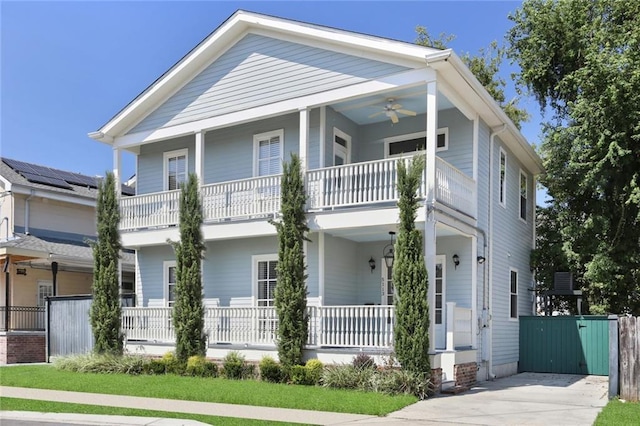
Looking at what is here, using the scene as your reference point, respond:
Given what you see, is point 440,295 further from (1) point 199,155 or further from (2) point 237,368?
(1) point 199,155

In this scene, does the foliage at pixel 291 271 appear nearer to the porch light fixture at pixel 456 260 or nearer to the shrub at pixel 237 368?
the shrub at pixel 237 368

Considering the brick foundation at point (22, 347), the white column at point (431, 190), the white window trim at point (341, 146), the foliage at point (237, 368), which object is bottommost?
the brick foundation at point (22, 347)

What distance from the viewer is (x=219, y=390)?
1193 cm

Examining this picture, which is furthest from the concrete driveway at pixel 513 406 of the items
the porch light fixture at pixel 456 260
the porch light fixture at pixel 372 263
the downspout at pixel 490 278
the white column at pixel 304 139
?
the white column at pixel 304 139

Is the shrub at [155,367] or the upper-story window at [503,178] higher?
the upper-story window at [503,178]

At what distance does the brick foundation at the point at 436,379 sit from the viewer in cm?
1205

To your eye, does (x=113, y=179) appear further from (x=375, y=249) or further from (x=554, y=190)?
(x=554, y=190)

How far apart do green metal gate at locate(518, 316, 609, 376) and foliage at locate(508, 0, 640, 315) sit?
159cm

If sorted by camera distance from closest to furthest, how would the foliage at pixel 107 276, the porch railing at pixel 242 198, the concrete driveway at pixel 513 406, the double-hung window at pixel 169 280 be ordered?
1. the concrete driveway at pixel 513 406
2. the porch railing at pixel 242 198
3. the foliage at pixel 107 276
4. the double-hung window at pixel 169 280

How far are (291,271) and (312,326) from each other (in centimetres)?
137

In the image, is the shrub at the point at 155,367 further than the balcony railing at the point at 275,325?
Yes

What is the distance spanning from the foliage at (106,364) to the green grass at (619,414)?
1044 centimetres

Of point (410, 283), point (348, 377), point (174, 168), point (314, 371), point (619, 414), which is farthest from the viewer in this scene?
point (174, 168)

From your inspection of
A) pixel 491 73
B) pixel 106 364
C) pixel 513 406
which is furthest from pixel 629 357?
pixel 491 73
